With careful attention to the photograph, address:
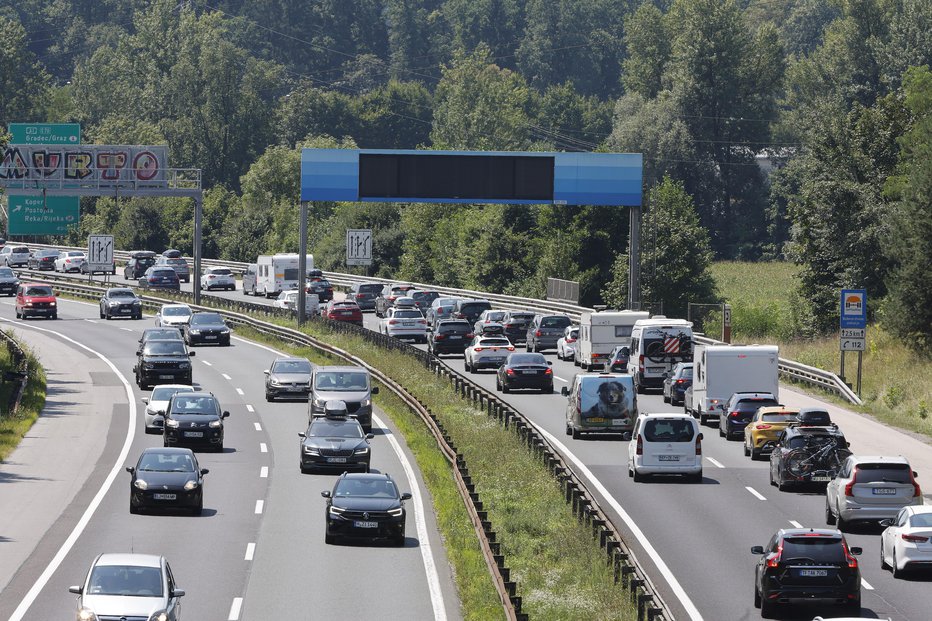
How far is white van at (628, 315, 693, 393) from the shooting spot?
185 ft

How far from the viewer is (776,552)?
24312 millimetres

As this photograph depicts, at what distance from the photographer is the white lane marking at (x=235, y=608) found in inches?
949

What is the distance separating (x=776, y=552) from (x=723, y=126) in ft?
389

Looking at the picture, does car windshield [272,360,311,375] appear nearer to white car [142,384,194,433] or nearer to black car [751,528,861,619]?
white car [142,384,194,433]

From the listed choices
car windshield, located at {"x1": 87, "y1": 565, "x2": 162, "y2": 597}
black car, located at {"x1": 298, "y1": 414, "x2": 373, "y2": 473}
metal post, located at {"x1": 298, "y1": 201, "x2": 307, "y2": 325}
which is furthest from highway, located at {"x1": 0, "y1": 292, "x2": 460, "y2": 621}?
metal post, located at {"x1": 298, "y1": 201, "x2": 307, "y2": 325}

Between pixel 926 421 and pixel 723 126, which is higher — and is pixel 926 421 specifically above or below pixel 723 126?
below

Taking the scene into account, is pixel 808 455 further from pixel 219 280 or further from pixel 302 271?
pixel 219 280

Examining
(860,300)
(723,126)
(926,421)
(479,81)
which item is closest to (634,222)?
(860,300)

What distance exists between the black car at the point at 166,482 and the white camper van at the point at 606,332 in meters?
30.1

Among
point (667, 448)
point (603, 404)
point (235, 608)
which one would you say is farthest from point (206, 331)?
point (235, 608)

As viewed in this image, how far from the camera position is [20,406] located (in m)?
A: 52.9

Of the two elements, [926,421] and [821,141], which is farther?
[821,141]

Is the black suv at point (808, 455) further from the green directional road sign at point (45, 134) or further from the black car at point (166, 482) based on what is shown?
the green directional road sign at point (45, 134)

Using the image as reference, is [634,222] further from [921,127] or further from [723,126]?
[723,126]
